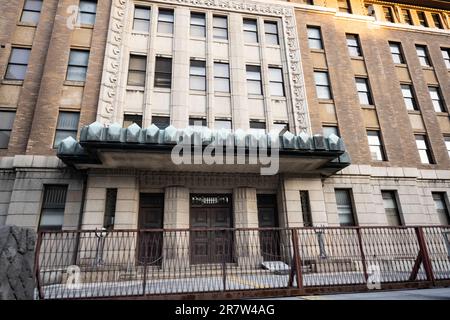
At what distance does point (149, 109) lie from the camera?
46.0 feet

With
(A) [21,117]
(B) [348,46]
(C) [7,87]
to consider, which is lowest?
(A) [21,117]

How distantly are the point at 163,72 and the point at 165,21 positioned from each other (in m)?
3.63

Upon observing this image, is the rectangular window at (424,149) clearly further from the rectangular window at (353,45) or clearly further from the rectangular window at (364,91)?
the rectangular window at (353,45)

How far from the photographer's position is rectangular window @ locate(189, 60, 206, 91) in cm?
1523

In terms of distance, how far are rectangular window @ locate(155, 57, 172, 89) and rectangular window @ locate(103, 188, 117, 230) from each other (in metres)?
6.24

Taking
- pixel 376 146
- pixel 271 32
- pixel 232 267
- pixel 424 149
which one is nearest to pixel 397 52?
pixel 424 149

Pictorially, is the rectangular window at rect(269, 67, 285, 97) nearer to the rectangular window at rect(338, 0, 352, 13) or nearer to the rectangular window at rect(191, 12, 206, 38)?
the rectangular window at rect(191, 12, 206, 38)

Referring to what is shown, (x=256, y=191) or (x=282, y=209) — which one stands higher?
(x=256, y=191)

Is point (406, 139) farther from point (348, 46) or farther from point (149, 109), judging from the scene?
point (149, 109)

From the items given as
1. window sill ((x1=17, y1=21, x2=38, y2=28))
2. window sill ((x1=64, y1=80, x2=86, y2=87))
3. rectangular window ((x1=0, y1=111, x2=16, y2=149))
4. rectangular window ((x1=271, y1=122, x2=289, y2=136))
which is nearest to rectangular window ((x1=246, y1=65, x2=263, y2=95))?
rectangular window ((x1=271, y1=122, x2=289, y2=136))

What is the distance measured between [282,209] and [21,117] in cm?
1354

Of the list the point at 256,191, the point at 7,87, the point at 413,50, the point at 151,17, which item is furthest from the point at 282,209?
the point at 413,50

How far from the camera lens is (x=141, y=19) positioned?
16047 mm

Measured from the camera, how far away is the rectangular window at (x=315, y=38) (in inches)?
709
